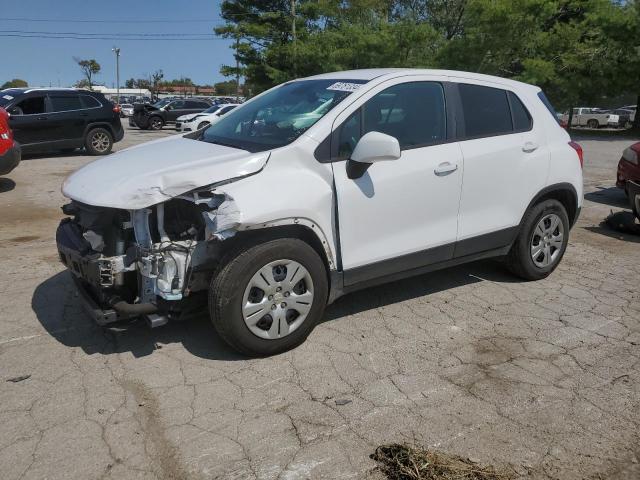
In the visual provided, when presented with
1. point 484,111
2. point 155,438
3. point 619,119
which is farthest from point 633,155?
point 619,119

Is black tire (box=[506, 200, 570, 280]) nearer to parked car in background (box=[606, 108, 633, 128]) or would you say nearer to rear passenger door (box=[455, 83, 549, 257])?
rear passenger door (box=[455, 83, 549, 257])

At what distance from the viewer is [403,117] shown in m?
4.07

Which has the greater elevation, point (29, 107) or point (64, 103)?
point (64, 103)

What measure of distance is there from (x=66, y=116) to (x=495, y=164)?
11698 millimetres

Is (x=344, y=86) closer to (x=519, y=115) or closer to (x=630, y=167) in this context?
(x=519, y=115)

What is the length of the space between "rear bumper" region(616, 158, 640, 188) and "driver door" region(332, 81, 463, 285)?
473cm

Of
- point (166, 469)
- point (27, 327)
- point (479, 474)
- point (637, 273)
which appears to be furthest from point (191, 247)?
point (637, 273)

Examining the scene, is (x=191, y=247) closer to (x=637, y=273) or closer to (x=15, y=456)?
(x=15, y=456)

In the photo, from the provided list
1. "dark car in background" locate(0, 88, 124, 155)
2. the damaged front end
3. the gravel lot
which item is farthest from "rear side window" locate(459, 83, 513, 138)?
"dark car in background" locate(0, 88, 124, 155)

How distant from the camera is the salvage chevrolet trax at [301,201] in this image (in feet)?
11.0

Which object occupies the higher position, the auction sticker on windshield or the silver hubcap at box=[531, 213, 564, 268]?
the auction sticker on windshield

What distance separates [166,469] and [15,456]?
2.44 feet

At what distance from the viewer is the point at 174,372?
3484 mm

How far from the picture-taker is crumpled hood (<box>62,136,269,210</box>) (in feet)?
10.8
